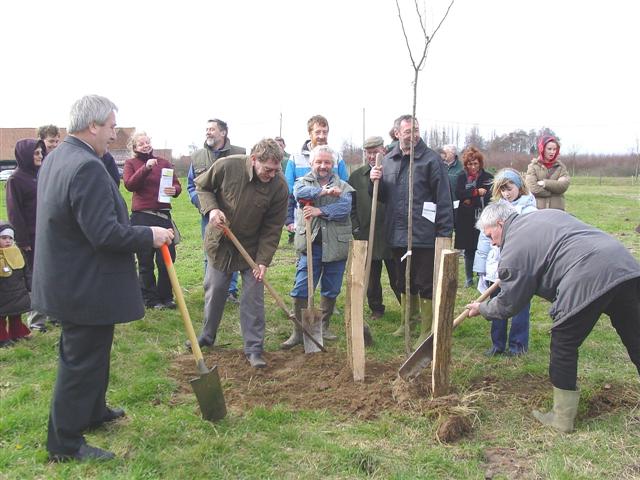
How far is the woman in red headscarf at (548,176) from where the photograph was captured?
7820mm

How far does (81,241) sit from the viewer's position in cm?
325

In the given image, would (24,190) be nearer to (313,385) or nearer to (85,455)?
(85,455)

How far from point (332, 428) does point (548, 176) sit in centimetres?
541

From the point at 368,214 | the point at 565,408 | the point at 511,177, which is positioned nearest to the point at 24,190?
the point at 368,214

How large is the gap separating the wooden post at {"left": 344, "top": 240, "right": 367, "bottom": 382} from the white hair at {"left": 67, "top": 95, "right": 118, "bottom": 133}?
2227 millimetres

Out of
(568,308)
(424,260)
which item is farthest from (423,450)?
(424,260)

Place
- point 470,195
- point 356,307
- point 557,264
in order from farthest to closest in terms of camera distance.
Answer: point 470,195 → point 356,307 → point 557,264

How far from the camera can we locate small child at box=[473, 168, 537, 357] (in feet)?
16.5

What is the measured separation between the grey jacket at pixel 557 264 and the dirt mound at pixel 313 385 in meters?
0.92

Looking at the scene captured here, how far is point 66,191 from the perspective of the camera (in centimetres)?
312

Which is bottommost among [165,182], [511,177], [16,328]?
[16,328]

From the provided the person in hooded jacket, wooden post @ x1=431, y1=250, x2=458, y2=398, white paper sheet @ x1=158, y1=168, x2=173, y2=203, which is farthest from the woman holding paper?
wooden post @ x1=431, y1=250, x2=458, y2=398

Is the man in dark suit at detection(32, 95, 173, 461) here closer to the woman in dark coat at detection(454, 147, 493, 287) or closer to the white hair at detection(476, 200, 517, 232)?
the white hair at detection(476, 200, 517, 232)

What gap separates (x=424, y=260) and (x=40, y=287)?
3.45m
